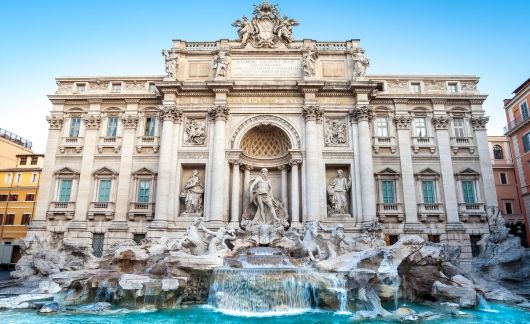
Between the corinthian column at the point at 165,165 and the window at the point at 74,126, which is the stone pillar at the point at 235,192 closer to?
the corinthian column at the point at 165,165

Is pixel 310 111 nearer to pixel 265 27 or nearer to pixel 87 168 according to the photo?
pixel 265 27

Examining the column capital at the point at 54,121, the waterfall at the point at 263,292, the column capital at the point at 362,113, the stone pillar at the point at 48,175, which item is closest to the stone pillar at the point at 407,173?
the column capital at the point at 362,113

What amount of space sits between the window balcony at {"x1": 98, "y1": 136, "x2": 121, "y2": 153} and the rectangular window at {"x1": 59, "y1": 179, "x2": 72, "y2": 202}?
2.80 metres

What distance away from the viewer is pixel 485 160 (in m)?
20.9

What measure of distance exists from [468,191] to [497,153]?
57.3 ft

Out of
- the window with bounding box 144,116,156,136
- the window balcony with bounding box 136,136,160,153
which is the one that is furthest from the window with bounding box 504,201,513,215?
the window with bounding box 144,116,156,136

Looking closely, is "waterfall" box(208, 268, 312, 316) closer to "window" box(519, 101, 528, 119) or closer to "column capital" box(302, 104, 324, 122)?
"column capital" box(302, 104, 324, 122)

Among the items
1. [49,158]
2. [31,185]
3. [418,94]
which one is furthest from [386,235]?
[31,185]

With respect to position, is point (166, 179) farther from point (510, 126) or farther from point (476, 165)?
point (510, 126)

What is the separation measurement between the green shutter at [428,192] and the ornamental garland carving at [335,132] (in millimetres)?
5777

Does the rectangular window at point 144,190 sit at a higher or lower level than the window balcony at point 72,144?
lower

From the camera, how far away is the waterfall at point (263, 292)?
37.3 ft

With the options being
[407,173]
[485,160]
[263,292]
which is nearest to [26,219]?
[263,292]

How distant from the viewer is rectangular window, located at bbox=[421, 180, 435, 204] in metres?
20.5
